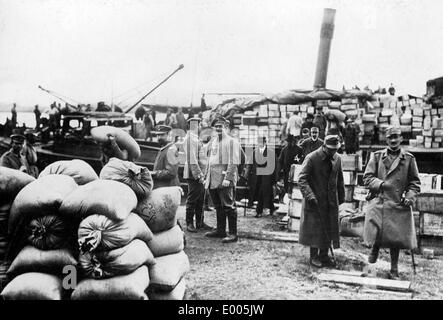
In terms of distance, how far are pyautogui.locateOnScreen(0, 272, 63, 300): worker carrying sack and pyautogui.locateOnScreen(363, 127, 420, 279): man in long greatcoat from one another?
344cm

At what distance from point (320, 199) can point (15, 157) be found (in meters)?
4.51

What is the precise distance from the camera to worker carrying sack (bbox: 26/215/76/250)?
3.28 meters

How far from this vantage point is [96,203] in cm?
326

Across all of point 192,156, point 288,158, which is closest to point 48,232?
point 192,156

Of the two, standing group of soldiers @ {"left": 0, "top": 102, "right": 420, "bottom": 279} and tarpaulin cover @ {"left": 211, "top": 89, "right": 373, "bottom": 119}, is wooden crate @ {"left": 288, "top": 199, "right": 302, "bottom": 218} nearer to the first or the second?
standing group of soldiers @ {"left": 0, "top": 102, "right": 420, "bottom": 279}

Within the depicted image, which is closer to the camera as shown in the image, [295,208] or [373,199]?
[373,199]

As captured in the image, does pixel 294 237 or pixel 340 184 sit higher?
pixel 340 184

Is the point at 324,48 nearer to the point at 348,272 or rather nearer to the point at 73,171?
the point at 348,272

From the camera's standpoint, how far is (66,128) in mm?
11727

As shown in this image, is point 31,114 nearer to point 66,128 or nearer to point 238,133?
point 66,128

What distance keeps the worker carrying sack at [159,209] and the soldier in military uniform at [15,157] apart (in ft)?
11.8

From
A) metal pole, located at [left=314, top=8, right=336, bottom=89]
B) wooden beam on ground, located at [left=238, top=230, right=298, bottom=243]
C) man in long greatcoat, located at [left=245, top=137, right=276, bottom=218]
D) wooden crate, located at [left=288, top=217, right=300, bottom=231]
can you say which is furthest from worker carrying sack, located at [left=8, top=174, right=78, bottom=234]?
metal pole, located at [left=314, top=8, right=336, bottom=89]
